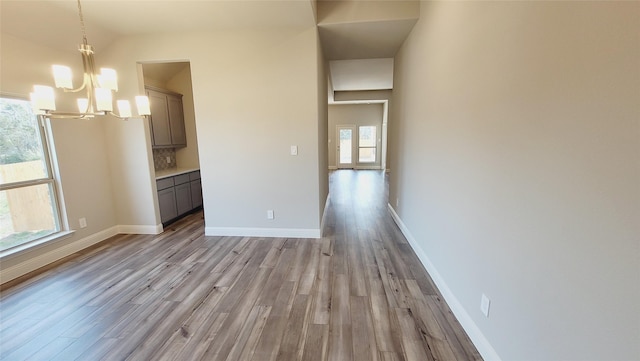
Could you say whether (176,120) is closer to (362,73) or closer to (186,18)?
(186,18)

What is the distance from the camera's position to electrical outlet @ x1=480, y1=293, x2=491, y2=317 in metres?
1.54

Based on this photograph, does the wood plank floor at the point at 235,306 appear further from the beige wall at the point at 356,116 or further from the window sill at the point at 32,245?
the beige wall at the point at 356,116

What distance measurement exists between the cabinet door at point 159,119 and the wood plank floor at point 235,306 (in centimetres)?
185

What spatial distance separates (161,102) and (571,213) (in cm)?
518

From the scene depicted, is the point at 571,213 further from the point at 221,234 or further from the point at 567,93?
the point at 221,234

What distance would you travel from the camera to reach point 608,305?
86cm

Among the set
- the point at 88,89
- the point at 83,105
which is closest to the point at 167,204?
the point at 83,105

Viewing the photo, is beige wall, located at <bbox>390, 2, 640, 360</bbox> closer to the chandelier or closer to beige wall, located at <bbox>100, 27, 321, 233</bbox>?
beige wall, located at <bbox>100, 27, 321, 233</bbox>

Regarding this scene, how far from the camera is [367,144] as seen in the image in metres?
10.8

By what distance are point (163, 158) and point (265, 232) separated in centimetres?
275

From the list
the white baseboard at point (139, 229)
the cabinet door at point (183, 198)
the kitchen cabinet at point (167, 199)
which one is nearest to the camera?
the white baseboard at point (139, 229)

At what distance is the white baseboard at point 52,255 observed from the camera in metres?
2.54

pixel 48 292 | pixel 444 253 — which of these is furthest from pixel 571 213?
pixel 48 292

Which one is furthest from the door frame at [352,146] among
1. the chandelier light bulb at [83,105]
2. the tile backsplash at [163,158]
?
the chandelier light bulb at [83,105]
